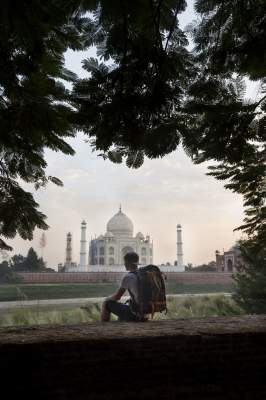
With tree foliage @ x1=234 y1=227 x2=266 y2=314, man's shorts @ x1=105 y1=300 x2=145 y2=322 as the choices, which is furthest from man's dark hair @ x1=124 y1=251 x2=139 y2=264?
tree foliage @ x1=234 y1=227 x2=266 y2=314

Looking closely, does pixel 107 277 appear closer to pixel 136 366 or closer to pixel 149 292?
pixel 149 292

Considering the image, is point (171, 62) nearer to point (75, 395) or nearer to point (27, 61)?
point (27, 61)

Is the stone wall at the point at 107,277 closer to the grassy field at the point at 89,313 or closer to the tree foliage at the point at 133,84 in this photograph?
the grassy field at the point at 89,313

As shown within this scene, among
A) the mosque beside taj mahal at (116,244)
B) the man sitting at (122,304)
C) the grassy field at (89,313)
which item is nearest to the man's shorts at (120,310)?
the man sitting at (122,304)

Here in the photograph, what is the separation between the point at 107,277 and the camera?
3300cm

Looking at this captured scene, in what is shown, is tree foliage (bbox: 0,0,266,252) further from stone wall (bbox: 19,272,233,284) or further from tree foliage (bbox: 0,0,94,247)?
stone wall (bbox: 19,272,233,284)

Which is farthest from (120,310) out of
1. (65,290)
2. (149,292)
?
(65,290)

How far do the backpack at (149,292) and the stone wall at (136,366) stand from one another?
87.8 inches

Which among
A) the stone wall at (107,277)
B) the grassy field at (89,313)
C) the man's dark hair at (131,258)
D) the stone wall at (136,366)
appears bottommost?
the grassy field at (89,313)

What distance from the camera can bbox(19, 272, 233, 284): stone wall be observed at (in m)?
30.6

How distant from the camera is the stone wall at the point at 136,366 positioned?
189cm

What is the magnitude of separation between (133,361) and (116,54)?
1818 millimetres

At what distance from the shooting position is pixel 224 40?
2.41 m

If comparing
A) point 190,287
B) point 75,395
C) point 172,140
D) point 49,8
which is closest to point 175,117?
point 172,140
